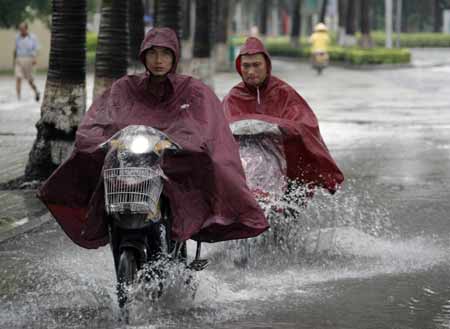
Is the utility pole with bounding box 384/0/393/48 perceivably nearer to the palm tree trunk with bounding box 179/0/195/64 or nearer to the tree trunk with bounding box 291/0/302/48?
the tree trunk with bounding box 291/0/302/48

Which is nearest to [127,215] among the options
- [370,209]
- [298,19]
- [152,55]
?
[152,55]

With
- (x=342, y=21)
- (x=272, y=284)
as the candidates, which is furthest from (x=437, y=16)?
(x=272, y=284)

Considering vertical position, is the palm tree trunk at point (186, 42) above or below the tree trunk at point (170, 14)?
below

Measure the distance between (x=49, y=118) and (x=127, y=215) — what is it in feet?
21.7

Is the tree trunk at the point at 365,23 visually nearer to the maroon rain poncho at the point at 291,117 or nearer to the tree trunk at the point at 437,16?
the tree trunk at the point at 437,16

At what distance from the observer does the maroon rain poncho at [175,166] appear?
7137 mm

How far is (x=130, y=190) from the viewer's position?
6.72 meters

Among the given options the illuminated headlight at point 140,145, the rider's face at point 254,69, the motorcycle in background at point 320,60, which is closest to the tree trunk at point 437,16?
the motorcycle in background at point 320,60

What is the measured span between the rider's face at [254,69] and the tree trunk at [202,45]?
1819cm

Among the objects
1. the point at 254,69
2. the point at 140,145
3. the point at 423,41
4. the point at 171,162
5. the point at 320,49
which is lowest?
the point at 423,41

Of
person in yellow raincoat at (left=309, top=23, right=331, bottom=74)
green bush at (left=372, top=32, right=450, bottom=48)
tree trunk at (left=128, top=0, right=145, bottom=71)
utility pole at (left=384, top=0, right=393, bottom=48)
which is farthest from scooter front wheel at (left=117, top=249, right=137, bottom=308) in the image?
green bush at (left=372, top=32, right=450, bottom=48)

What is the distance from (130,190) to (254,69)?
112 inches

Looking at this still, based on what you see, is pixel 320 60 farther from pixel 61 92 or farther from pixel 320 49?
pixel 61 92

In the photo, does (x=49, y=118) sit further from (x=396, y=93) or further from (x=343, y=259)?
(x=396, y=93)
